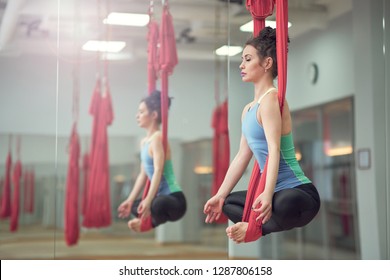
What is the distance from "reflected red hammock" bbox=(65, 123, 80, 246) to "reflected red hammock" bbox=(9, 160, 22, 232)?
0.37 meters

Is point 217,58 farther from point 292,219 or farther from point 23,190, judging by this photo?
point 292,219

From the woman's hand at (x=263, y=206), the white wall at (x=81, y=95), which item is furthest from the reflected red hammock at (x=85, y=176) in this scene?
the woman's hand at (x=263, y=206)

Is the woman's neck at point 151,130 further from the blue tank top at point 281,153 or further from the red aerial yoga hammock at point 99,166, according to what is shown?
the blue tank top at point 281,153

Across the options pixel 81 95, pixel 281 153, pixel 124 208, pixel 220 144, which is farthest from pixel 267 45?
pixel 220 144

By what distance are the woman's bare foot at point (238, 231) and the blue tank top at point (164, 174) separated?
1.01 metres

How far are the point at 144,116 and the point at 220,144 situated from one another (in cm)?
107

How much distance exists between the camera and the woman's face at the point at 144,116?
464cm

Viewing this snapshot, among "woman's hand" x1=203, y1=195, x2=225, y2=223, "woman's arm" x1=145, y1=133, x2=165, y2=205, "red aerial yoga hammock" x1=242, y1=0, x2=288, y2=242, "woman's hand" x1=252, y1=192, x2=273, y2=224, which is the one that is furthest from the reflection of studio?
"woman's hand" x1=252, y1=192, x2=273, y2=224

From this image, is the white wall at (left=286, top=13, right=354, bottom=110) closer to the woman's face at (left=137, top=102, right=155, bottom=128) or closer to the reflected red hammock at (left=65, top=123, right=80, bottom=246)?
the woman's face at (left=137, top=102, right=155, bottom=128)

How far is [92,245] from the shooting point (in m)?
4.98

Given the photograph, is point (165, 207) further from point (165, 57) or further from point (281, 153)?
point (281, 153)

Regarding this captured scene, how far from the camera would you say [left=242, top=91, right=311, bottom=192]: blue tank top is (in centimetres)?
336

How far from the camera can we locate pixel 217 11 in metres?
5.29
